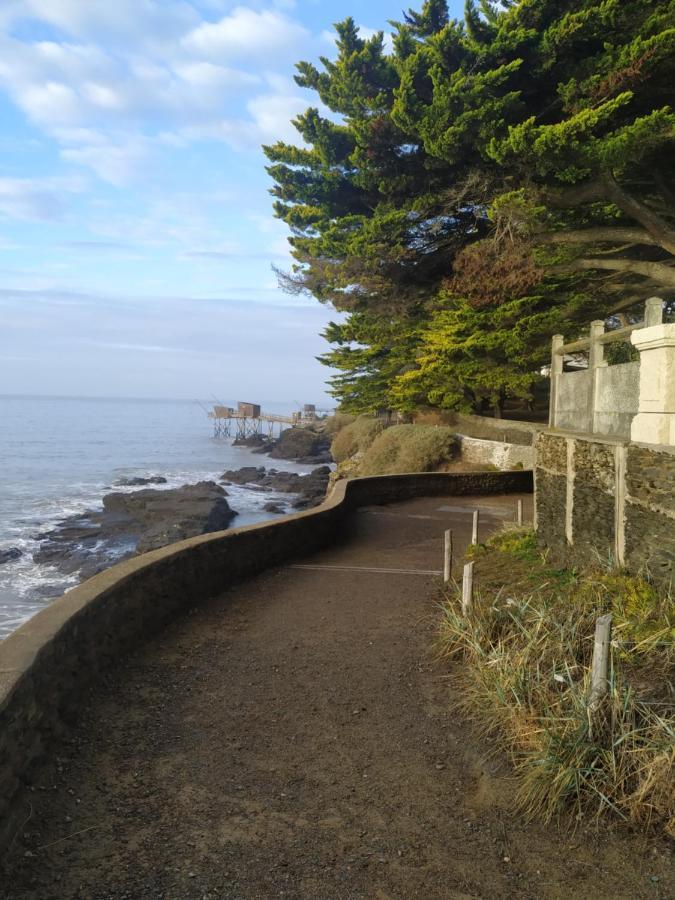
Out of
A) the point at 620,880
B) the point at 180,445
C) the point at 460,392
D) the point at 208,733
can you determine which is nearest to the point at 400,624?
the point at 208,733

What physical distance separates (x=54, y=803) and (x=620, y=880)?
3240mm

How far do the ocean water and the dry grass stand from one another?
1409cm

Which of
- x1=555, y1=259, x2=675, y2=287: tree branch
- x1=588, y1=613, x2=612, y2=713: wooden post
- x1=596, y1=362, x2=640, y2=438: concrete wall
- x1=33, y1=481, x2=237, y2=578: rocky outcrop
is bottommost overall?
x1=33, y1=481, x2=237, y2=578: rocky outcrop

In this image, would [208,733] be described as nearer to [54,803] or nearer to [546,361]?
[54,803]

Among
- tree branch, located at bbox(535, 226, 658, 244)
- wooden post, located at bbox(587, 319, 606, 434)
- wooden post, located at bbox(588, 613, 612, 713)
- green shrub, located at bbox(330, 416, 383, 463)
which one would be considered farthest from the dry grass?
green shrub, located at bbox(330, 416, 383, 463)

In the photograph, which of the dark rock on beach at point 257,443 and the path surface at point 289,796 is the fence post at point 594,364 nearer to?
the path surface at point 289,796

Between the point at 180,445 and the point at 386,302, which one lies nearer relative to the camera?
the point at 386,302

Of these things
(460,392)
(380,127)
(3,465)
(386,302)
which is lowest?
(3,465)

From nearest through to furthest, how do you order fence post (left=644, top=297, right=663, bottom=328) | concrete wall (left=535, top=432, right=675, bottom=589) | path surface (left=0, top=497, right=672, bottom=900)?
path surface (left=0, top=497, right=672, bottom=900), concrete wall (left=535, top=432, right=675, bottom=589), fence post (left=644, top=297, right=663, bottom=328)

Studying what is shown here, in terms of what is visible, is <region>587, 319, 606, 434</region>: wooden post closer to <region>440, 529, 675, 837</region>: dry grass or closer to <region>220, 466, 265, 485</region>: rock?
<region>440, 529, 675, 837</region>: dry grass

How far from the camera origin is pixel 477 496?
62.9 ft

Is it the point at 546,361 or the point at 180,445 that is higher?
the point at 546,361

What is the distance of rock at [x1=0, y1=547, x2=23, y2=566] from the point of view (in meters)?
22.5

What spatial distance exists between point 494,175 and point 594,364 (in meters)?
7.40
